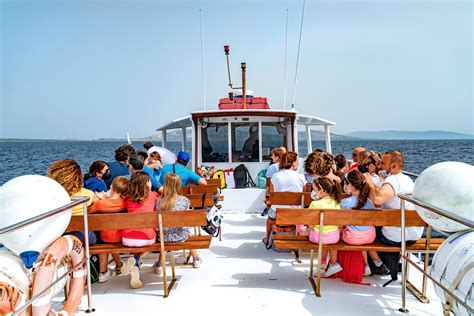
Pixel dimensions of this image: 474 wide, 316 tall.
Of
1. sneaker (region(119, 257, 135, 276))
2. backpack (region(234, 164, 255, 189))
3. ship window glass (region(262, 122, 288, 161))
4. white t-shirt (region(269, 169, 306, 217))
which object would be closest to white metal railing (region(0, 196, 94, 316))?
sneaker (region(119, 257, 135, 276))

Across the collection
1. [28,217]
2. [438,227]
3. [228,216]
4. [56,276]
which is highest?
[28,217]

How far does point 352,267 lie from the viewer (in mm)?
4113

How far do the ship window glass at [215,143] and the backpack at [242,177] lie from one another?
385 mm

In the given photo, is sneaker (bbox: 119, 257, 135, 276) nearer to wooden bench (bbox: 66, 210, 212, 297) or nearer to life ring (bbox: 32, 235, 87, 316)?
wooden bench (bbox: 66, 210, 212, 297)

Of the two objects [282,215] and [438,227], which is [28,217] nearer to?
[282,215]

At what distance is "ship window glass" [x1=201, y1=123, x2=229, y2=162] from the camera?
8742mm

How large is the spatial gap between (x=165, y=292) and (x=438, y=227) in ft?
8.44

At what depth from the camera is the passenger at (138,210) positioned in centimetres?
384

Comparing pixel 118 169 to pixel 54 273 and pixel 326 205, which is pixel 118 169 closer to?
pixel 54 273

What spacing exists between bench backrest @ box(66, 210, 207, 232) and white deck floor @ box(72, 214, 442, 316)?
751 mm

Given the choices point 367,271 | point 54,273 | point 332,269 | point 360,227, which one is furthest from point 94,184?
point 367,271

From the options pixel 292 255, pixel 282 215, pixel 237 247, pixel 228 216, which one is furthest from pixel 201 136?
pixel 282 215

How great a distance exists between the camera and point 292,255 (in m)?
5.16

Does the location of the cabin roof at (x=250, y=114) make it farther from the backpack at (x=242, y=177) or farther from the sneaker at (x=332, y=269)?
the sneaker at (x=332, y=269)
